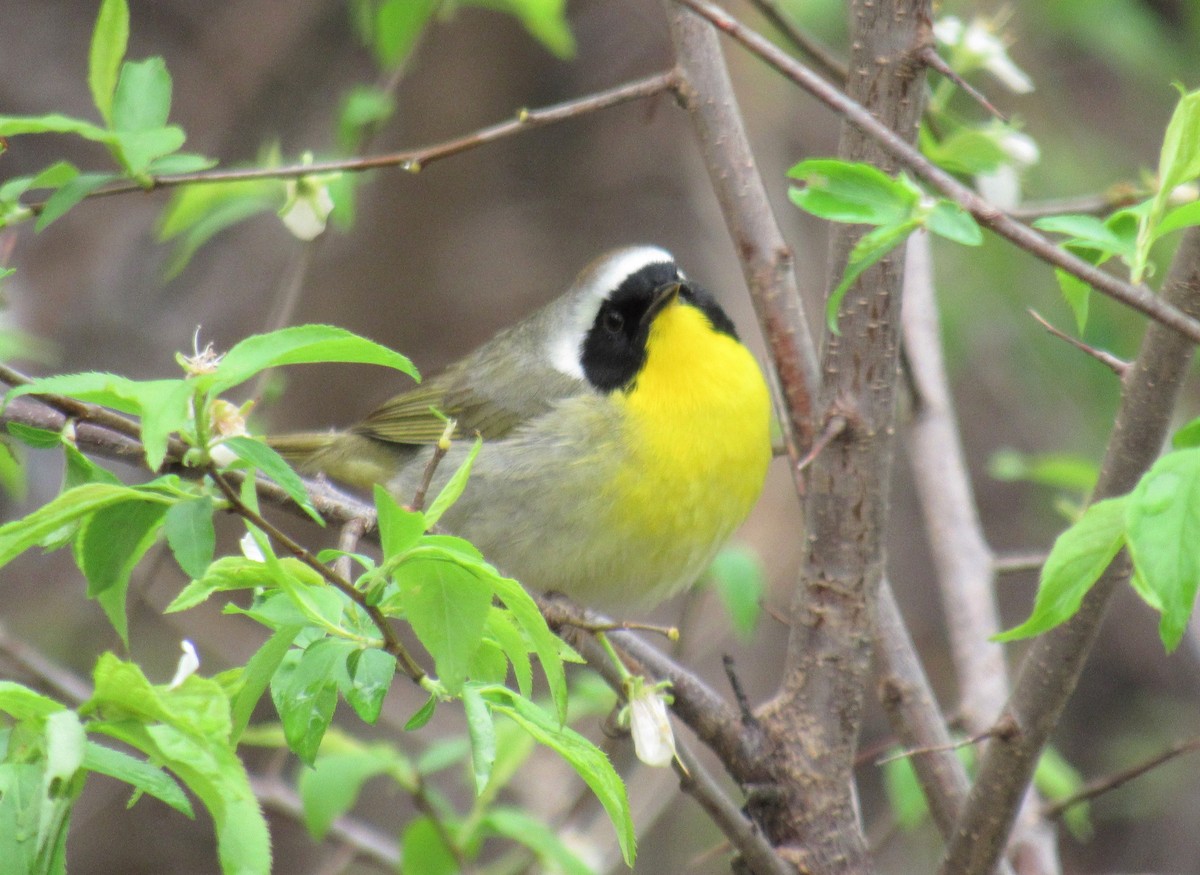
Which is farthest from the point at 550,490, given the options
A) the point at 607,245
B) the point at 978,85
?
the point at 607,245

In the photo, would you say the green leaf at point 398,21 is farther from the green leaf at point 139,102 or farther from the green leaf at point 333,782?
the green leaf at point 333,782

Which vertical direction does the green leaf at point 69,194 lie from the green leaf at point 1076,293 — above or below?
above

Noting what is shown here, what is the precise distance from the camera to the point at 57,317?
19.3ft

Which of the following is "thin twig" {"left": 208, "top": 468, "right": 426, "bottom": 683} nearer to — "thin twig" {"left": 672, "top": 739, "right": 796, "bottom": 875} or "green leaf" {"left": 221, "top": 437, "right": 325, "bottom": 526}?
"green leaf" {"left": 221, "top": 437, "right": 325, "bottom": 526}

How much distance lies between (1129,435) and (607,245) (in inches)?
225

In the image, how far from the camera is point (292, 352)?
1.29 m

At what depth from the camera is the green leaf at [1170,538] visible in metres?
1.15

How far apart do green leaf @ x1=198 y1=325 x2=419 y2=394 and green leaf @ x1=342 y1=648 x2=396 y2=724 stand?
1.09 feet

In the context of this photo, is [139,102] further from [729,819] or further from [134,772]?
[729,819]

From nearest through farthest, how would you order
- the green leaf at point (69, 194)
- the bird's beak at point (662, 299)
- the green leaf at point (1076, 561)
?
the green leaf at point (1076, 561)
the green leaf at point (69, 194)
the bird's beak at point (662, 299)

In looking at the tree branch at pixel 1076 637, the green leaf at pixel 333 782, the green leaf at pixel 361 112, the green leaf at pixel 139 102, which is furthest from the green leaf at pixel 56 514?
the green leaf at pixel 361 112

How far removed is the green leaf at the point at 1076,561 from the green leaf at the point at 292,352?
2.14 ft

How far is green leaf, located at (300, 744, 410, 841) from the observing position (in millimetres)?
2520

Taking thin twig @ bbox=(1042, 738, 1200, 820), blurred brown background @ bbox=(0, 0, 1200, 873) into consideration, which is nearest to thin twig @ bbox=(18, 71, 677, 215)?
thin twig @ bbox=(1042, 738, 1200, 820)
